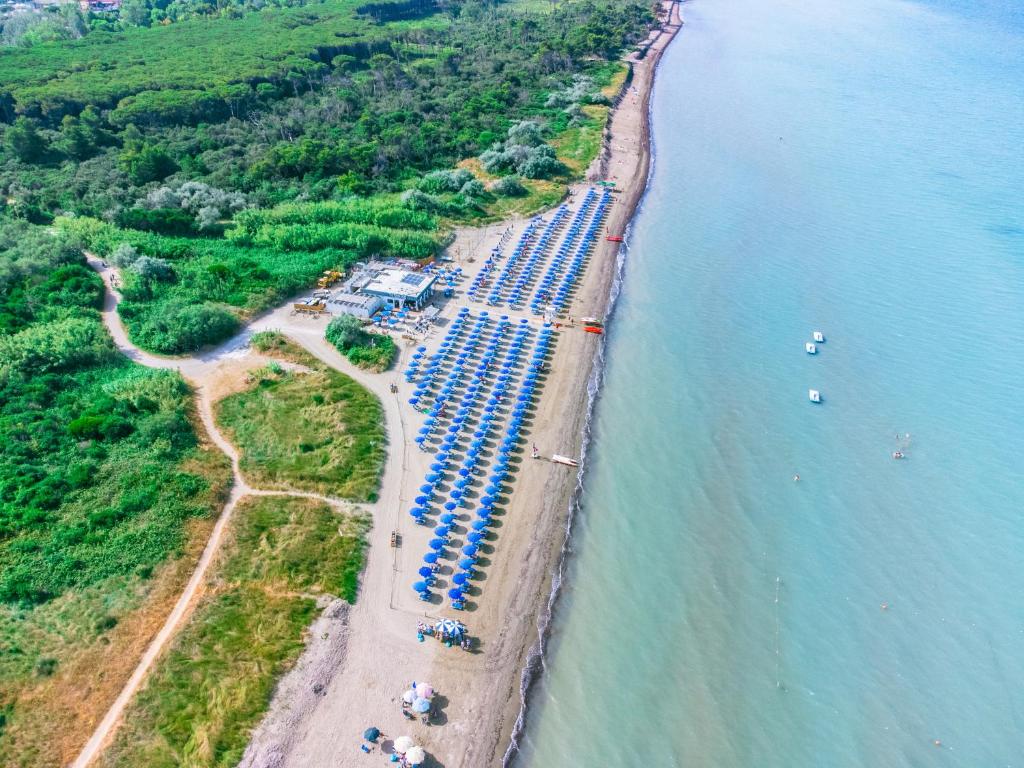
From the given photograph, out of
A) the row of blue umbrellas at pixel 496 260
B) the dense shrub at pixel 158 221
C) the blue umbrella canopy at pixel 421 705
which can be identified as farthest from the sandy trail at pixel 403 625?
the dense shrub at pixel 158 221

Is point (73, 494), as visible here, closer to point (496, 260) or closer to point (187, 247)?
point (187, 247)

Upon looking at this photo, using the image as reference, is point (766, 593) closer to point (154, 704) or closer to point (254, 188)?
point (154, 704)

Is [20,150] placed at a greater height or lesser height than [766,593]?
greater

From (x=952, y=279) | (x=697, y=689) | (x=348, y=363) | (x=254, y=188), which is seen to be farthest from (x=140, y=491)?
(x=952, y=279)

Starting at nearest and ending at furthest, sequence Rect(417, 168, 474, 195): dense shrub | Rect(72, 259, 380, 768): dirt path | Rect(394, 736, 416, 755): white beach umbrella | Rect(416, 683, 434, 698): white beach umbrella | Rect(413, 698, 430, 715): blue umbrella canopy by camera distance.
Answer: Rect(394, 736, 416, 755): white beach umbrella → Rect(72, 259, 380, 768): dirt path → Rect(413, 698, 430, 715): blue umbrella canopy → Rect(416, 683, 434, 698): white beach umbrella → Rect(417, 168, 474, 195): dense shrub

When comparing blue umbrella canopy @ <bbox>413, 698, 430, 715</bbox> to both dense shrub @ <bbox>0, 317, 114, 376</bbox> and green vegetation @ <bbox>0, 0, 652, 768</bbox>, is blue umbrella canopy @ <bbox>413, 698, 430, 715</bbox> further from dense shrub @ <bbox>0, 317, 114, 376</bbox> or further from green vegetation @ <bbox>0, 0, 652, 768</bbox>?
dense shrub @ <bbox>0, 317, 114, 376</bbox>

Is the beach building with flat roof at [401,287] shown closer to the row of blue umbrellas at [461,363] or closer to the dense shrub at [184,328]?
the row of blue umbrellas at [461,363]

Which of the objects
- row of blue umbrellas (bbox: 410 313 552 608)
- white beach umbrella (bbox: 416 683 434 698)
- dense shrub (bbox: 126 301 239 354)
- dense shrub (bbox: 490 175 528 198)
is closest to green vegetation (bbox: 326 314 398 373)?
row of blue umbrellas (bbox: 410 313 552 608)
